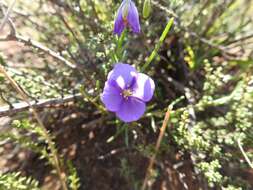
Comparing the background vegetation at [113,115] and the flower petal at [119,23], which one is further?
the background vegetation at [113,115]

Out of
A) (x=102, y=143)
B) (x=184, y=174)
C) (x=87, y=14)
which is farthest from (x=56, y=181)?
(x=87, y=14)

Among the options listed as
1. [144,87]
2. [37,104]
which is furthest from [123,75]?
[37,104]

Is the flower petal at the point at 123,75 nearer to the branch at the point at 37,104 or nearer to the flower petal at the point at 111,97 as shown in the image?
the flower petal at the point at 111,97

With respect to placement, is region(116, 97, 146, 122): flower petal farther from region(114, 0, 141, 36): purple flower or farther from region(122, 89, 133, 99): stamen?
region(114, 0, 141, 36): purple flower

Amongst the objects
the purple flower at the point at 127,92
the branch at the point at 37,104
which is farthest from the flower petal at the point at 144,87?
the branch at the point at 37,104

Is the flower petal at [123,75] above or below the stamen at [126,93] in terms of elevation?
above

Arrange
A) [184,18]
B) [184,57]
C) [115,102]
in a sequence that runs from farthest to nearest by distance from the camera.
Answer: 1. [184,18]
2. [184,57]
3. [115,102]

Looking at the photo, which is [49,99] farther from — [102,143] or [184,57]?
[184,57]
